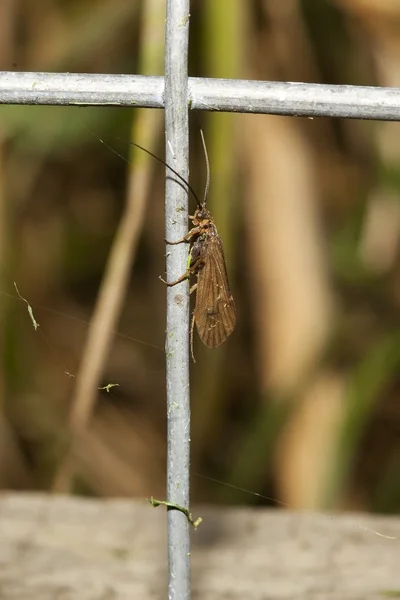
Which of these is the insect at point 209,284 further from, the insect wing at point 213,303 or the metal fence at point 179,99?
the metal fence at point 179,99

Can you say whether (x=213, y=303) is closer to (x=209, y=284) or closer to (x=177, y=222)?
(x=209, y=284)

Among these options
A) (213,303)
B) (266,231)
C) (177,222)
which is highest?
(266,231)

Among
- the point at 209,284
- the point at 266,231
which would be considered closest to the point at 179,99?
the point at 209,284

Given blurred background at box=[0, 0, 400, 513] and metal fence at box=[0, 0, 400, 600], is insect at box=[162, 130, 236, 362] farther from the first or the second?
blurred background at box=[0, 0, 400, 513]

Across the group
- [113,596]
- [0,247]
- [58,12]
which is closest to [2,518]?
[113,596]

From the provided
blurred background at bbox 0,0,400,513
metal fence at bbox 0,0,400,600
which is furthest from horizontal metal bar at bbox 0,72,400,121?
blurred background at bbox 0,0,400,513

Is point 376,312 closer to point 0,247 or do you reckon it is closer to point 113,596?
point 0,247

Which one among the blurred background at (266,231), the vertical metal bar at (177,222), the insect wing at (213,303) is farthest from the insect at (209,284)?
the blurred background at (266,231)
